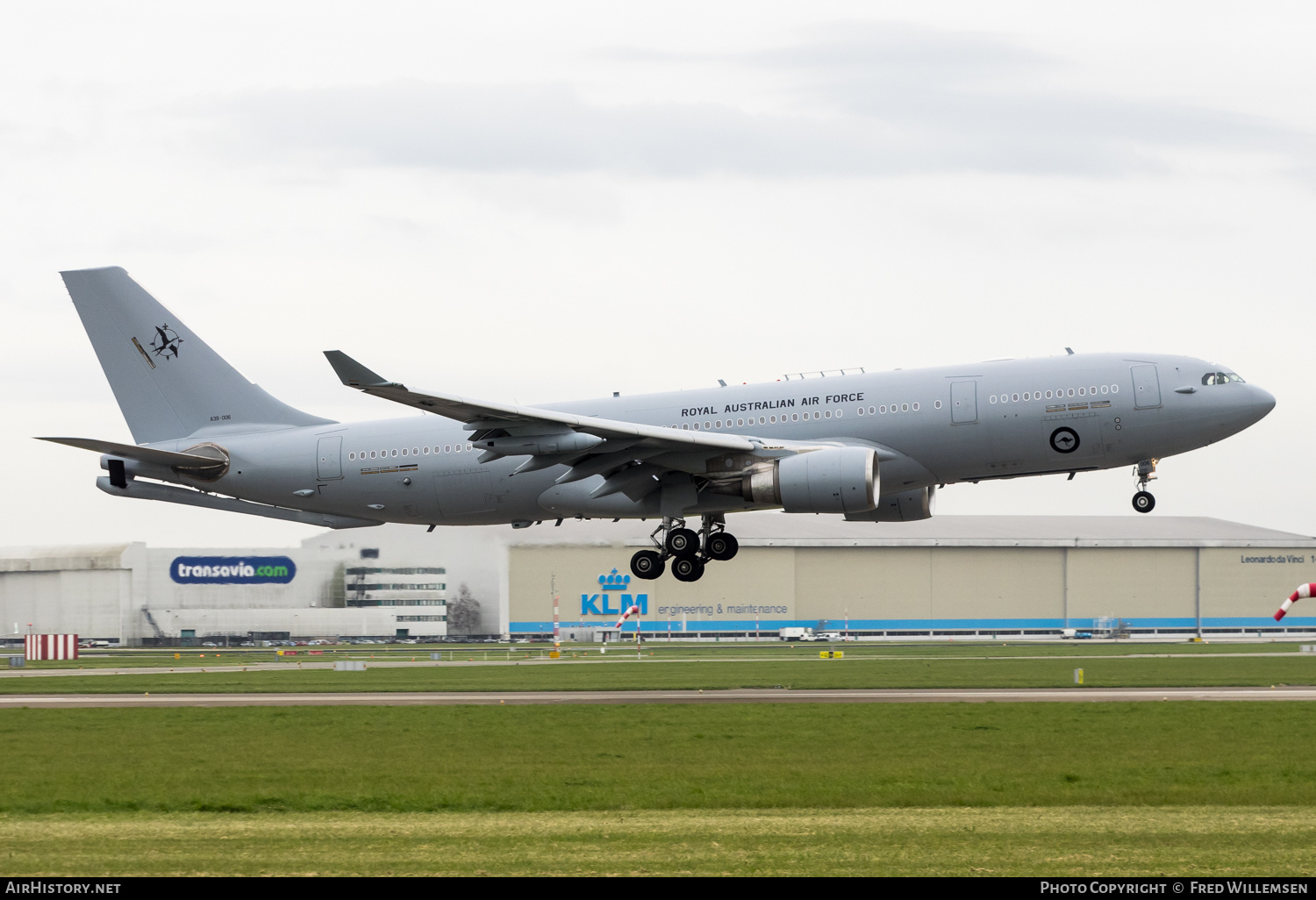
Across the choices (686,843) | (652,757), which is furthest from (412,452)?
(686,843)

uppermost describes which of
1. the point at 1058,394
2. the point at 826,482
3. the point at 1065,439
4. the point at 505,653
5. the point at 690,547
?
the point at 1058,394

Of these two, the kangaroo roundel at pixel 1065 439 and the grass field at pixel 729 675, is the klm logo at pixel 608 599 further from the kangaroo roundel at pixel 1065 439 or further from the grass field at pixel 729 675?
the kangaroo roundel at pixel 1065 439

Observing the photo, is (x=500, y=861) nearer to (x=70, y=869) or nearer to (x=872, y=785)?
(x=70, y=869)

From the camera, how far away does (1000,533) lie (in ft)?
524

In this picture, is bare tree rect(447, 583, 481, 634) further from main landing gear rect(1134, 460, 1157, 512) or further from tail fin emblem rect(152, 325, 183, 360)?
main landing gear rect(1134, 460, 1157, 512)

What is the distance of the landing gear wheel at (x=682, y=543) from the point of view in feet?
145

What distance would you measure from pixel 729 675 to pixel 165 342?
28.5 metres

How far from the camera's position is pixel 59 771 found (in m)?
30.3

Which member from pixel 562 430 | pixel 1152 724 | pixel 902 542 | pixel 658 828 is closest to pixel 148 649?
pixel 902 542

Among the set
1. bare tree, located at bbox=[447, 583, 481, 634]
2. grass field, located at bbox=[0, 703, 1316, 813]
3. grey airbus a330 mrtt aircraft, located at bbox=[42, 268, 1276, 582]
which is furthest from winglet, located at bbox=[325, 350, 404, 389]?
bare tree, located at bbox=[447, 583, 481, 634]

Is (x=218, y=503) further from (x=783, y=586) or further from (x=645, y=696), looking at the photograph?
(x=783, y=586)

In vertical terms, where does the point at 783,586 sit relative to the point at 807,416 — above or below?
below

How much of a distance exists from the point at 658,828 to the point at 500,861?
147 inches

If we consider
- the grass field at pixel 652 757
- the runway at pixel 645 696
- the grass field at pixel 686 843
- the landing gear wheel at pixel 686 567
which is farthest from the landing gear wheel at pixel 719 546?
the grass field at pixel 686 843
